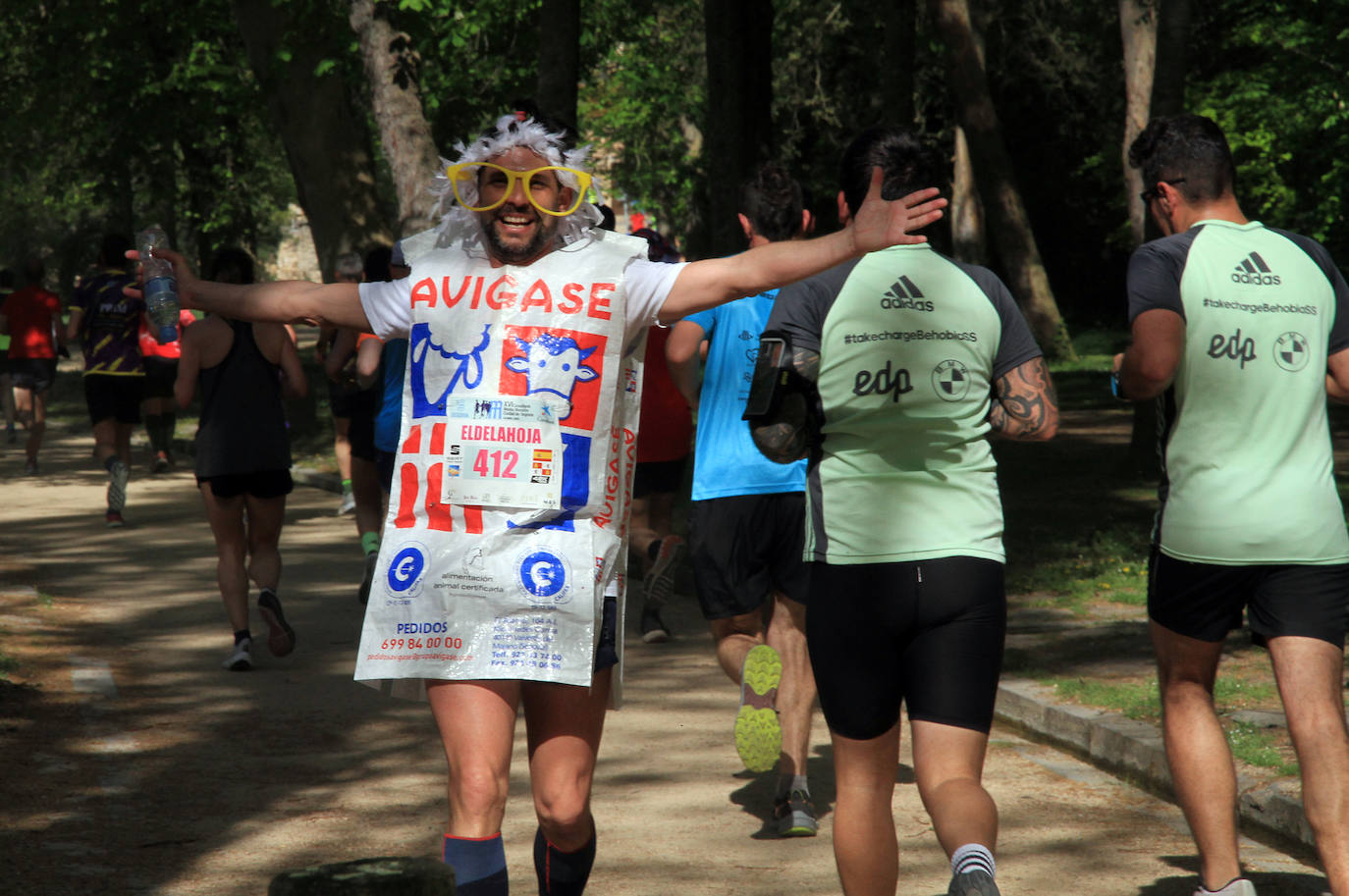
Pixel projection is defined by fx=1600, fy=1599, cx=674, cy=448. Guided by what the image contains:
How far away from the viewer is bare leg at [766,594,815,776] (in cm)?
559

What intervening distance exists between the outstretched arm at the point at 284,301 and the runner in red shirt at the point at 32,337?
47.7 ft

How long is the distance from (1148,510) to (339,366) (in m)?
6.76

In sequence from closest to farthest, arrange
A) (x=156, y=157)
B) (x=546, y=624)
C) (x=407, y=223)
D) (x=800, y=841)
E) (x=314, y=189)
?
(x=546, y=624), (x=800, y=841), (x=407, y=223), (x=314, y=189), (x=156, y=157)

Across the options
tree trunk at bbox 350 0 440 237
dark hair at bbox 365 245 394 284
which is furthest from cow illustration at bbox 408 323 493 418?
tree trunk at bbox 350 0 440 237

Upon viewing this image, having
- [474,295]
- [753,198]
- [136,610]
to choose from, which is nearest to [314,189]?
[136,610]

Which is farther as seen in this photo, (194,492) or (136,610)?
(194,492)

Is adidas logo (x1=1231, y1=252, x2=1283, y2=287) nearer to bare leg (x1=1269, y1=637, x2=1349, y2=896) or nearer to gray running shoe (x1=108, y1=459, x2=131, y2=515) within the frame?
bare leg (x1=1269, y1=637, x2=1349, y2=896)

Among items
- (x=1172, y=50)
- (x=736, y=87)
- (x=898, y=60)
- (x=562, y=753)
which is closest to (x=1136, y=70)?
(x=898, y=60)

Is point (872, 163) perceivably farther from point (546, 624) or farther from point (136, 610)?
point (136, 610)

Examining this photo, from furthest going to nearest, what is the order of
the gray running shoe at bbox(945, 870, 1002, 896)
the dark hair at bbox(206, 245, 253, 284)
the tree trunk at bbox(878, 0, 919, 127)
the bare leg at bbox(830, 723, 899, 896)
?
the tree trunk at bbox(878, 0, 919, 127), the dark hair at bbox(206, 245, 253, 284), the bare leg at bbox(830, 723, 899, 896), the gray running shoe at bbox(945, 870, 1002, 896)

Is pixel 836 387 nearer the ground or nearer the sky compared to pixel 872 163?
nearer the ground

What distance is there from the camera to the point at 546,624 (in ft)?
12.4

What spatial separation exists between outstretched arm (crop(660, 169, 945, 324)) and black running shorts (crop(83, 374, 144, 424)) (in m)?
11.2

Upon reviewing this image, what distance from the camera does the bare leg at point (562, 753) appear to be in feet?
12.8
